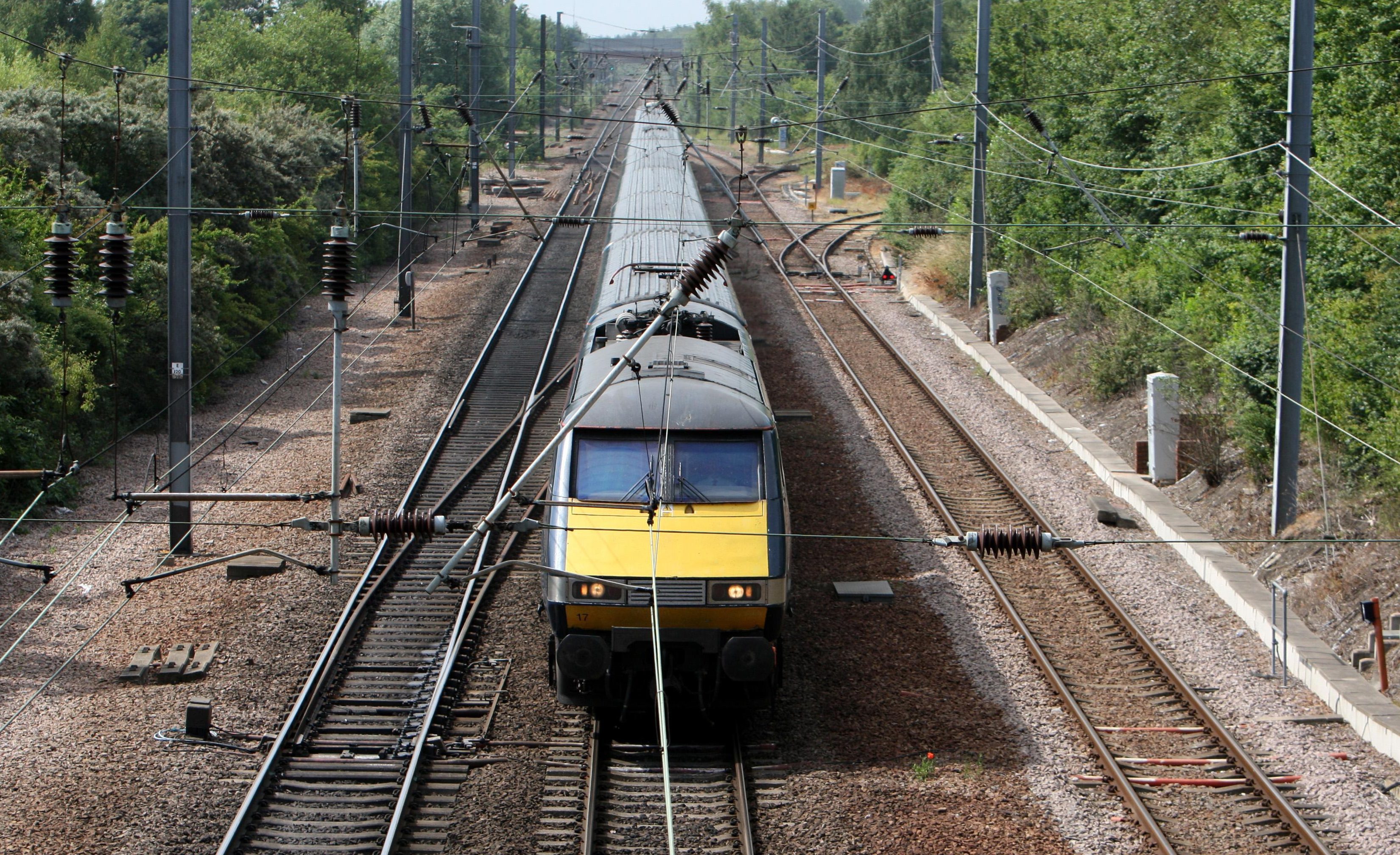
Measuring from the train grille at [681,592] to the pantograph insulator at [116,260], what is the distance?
647 centimetres

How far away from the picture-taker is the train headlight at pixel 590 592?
Result: 1004 centimetres

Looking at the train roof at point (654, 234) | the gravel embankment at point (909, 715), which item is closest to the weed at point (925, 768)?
the gravel embankment at point (909, 715)

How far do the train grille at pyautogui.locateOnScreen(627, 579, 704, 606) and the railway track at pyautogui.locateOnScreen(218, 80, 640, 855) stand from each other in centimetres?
207

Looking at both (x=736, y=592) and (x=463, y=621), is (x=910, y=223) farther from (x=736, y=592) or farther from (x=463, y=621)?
(x=736, y=592)

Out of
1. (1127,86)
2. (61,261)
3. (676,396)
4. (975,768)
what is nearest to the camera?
(975,768)

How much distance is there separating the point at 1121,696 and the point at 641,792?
4892 mm

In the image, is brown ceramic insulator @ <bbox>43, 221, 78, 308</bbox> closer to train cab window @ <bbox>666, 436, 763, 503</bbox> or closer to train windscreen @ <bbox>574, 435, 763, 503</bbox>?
train windscreen @ <bbox>574, 435, 763, 503</bbox>

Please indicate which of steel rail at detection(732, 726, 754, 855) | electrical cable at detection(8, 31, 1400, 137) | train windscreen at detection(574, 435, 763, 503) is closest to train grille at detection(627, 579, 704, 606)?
train windscreen at detection(574, 435, 763, 503)

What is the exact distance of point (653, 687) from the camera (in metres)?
10.3

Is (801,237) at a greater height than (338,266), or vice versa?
(801,237)

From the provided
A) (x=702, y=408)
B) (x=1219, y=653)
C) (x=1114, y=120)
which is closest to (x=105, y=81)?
(x=1114, y=120)

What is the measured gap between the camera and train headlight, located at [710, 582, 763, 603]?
9992 millimetres

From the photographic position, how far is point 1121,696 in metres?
12.2

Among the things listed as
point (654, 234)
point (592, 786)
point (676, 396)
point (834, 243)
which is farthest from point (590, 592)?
point (834, 243)
